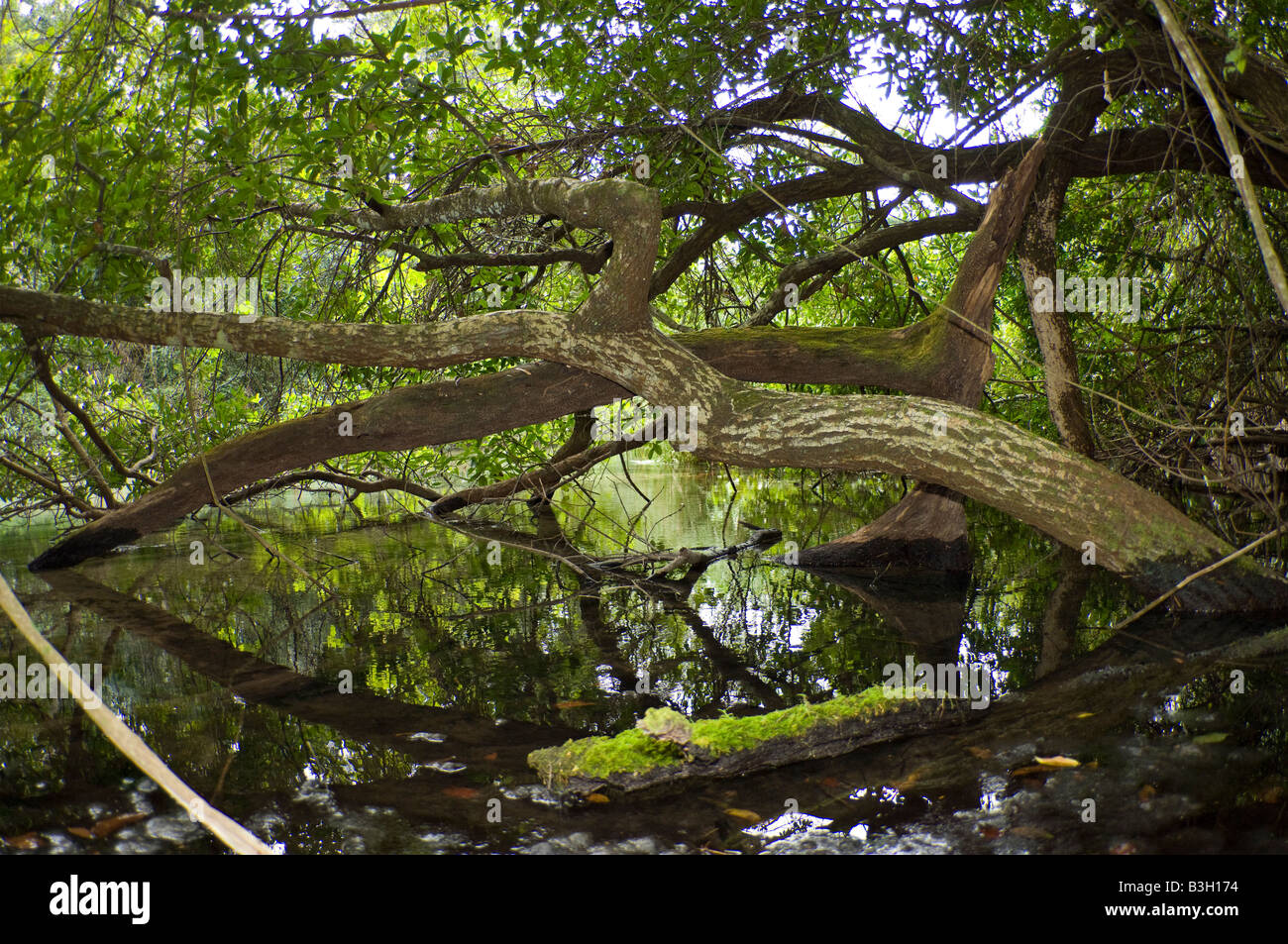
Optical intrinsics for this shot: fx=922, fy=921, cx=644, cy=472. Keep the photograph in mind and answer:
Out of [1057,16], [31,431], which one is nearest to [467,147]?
[1057,16]

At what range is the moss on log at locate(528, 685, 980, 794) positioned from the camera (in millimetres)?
3363

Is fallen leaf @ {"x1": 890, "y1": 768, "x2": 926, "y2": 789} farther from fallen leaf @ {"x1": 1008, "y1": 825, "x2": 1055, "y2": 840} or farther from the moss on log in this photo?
fallen leaf @ {"x1": 1008, "y1": 825, "x2": 1055, "y2": 840}

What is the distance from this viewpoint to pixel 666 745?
3.45 metres

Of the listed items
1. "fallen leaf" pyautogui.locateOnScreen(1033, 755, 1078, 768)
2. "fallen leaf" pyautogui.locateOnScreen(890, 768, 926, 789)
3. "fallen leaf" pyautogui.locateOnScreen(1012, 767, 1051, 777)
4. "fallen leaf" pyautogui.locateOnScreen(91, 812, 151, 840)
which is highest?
"fallen leaf" pyautogui.locateOnScreen(1033, 755, 1078, 768)

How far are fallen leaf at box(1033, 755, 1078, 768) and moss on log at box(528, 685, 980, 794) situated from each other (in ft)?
1.69

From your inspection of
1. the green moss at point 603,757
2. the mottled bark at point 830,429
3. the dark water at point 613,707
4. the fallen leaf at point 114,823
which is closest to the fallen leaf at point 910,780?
the dark water at point 613,707

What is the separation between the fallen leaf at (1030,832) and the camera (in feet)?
9.35

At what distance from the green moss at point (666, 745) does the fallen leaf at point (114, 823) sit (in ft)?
4.46

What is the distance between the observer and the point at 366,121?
5.58 meters

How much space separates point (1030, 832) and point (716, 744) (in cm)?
111

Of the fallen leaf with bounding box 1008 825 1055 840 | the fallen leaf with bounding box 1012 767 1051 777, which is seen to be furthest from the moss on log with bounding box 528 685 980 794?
the fallen leaf with bounding box 1008 825 1055 840

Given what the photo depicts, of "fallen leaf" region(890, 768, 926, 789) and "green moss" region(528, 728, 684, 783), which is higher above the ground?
"green moss" region(528, 728, 684, 783)
